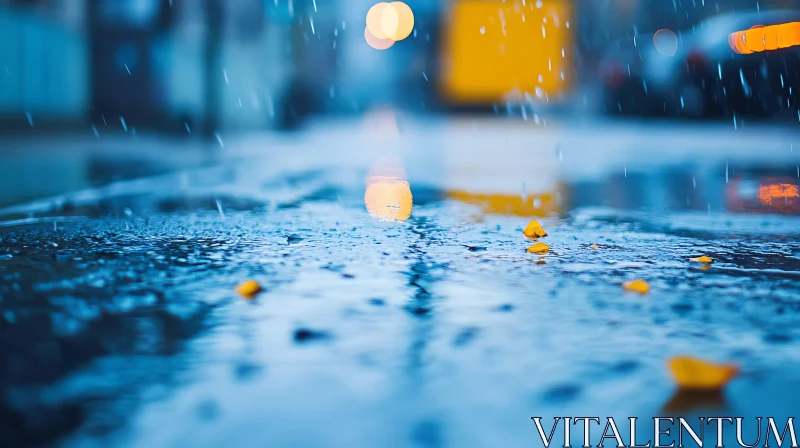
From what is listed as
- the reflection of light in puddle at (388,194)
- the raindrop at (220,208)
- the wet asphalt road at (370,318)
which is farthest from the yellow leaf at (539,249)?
the raindrop at (220,208)

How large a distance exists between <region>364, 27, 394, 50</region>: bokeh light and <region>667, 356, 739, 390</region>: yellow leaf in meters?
25.9

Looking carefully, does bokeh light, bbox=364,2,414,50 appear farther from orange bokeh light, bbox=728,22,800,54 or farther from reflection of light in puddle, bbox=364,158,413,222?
reflection of light in puddle, bbox=364,158,413,222

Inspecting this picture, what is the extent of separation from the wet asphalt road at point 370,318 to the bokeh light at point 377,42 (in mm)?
23983

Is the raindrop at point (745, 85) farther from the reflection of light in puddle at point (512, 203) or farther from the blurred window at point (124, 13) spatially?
the reflection of light in puddle at point (512, 203)

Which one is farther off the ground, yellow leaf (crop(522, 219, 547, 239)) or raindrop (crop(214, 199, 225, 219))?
raindrop (crop(214, 199, 225, 219))

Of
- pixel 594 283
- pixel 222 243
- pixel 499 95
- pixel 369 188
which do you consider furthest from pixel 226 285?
pixel 499 95

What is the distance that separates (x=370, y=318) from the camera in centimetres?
193

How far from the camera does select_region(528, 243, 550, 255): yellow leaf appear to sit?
2.82 m

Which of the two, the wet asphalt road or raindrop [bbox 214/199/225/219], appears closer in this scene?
the wet asphalt road

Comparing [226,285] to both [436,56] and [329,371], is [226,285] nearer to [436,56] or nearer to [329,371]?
[329,371]

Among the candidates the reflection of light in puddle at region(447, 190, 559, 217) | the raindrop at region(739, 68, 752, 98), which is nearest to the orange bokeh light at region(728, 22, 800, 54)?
the raindrop at region(739, 68, 752, 98)

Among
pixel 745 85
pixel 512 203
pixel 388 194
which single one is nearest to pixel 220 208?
pixel 388 194

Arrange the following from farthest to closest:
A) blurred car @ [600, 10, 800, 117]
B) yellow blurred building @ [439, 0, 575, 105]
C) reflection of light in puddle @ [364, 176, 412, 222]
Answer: yellow blurred building @ [439, 0, 575, 105] → blurred car @ [600, 10, 800, 117] → reflection of light in puddle @ [364, 176, 412, 222]

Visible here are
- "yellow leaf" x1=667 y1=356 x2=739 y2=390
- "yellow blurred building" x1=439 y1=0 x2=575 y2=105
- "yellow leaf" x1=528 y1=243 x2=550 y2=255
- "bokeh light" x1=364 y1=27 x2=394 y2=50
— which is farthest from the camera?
"bokeh light" x1=364 y1=27 x2=394 y2=50
